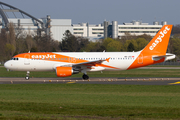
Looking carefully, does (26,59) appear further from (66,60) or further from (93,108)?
(93,108)

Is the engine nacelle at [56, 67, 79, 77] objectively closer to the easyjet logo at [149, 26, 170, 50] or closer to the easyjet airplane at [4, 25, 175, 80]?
the easyjet airplane at [4, 25, 175, 80]

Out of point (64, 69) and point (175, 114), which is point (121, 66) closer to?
point (64, 69)

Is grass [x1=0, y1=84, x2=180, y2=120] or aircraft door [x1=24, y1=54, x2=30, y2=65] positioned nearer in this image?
grass [x1=0, y1=84, x2=180, y2=120]

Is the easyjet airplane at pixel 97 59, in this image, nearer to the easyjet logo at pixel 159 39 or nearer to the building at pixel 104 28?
the easyjet logo at pixel 159 39

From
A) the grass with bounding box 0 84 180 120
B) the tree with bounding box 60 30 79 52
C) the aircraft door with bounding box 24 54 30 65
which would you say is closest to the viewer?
the grass with bounding box 0 84 180 120

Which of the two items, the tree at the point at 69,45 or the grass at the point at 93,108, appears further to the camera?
the tree at the point at 69,45

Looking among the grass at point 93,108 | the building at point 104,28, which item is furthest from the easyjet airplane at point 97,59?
the building at point 104,28

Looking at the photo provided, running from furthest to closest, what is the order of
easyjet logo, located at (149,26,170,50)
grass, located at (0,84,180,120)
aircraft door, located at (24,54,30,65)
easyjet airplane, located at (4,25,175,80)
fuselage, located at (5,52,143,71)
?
easyjet logo, located at (149,26,170,50), aircraft door, located at (24,54,30,65), fuselage, located at (5,52,143,71), easyjet airplane, located at (4,25,175,80), grass, located at (0,84,180,120)

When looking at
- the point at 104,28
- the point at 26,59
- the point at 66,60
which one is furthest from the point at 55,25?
the point at 66,60

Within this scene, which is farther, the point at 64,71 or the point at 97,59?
the point at 97,59

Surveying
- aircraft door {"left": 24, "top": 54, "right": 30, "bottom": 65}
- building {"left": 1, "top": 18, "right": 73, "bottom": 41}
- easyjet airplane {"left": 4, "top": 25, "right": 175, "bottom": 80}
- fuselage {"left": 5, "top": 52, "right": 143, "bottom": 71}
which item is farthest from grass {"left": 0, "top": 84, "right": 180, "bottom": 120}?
building {"left": 1, "top": 18, "right": 73, "bottom": 41}

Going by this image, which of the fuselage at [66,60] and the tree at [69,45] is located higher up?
the tree at [69,45]

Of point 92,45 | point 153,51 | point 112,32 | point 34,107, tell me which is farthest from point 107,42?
point 34,107

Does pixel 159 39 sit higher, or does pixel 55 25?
pixel 55 25
